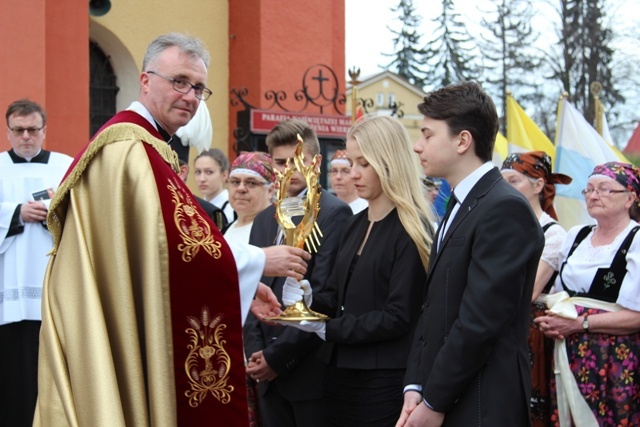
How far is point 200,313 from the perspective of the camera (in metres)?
3.76

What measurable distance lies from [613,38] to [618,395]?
2673 cm

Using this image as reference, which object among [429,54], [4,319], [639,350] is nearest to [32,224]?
[4,319]

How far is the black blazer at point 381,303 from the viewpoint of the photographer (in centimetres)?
434

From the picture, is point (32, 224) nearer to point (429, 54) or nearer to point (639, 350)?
point (639, 350)

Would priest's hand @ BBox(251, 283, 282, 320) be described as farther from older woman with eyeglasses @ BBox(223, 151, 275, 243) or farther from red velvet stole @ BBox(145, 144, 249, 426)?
older woman with eyeglasses @ BBox(223, 151, 275, 243)

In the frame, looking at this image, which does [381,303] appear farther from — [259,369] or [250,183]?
[250,183]

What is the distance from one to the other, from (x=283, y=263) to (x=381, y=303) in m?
0.66

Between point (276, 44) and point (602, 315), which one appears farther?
point (276, 44)

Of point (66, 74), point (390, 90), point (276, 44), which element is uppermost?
point (390, 90)

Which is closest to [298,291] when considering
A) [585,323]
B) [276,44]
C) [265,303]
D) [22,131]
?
[265,303]

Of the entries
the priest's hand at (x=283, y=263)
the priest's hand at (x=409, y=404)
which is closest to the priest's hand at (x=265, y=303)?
the priest's hand at (x=283, y=263)

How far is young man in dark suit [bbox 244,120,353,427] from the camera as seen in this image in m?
4.96

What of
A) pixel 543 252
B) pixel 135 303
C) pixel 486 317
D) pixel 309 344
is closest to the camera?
pixel 486 317

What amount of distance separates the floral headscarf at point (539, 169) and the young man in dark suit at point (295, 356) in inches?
64.2
